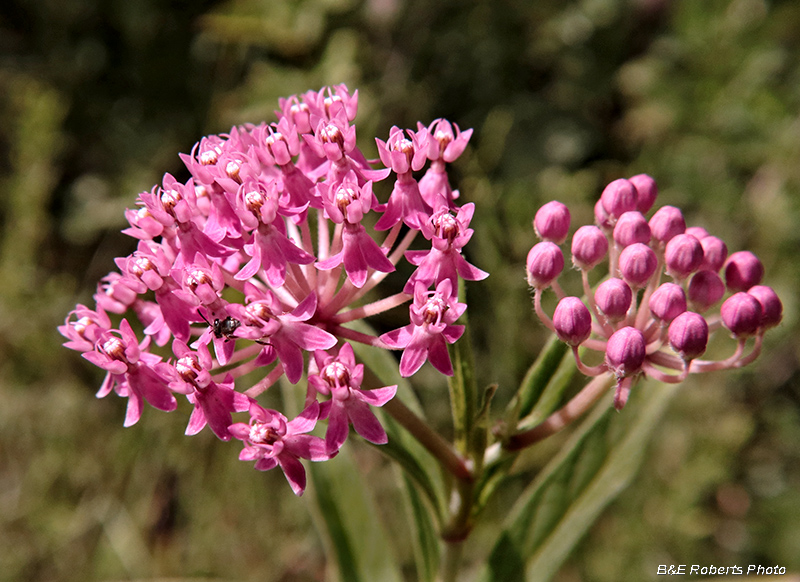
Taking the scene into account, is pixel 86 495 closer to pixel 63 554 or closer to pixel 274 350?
pixel 63 554

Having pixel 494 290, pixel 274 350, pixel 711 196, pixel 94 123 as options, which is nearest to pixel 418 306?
pixel 274 350

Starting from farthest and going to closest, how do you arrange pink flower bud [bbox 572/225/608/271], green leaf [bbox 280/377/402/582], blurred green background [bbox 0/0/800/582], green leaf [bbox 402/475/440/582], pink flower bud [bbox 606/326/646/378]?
blurred green background [bbox 0/0/800/582], green leaf [bbox 280/377/402/582], green leaf [bbox 402/475/440/582], pink flower bud [bbox 572/225/608/271], pink flower bud [bbox 606/326/646/378]

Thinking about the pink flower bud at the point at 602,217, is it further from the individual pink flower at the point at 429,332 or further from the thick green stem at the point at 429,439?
the thick green stem at the point at 429,439

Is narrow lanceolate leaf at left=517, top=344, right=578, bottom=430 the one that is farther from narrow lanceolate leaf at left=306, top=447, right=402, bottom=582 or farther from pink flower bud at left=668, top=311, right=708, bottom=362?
narrow lanceolate leaf at left=306, top=447, right=402, bottom=582

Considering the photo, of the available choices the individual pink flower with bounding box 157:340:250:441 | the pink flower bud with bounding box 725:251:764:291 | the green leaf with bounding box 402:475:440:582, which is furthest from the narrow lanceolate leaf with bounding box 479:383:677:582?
the individual pink flower with bounding box 157:340:250:441

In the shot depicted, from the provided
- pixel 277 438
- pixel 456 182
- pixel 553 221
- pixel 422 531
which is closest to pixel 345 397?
pixel 277 438

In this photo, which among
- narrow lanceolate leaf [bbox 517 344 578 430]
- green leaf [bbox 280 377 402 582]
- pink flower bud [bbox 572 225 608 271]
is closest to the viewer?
pink flower bud [bbox 572 225 608 271]

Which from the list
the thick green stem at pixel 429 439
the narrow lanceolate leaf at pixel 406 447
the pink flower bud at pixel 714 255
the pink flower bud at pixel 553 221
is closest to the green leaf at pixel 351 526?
the narrow lanceolate leaf at pixel 406 447
